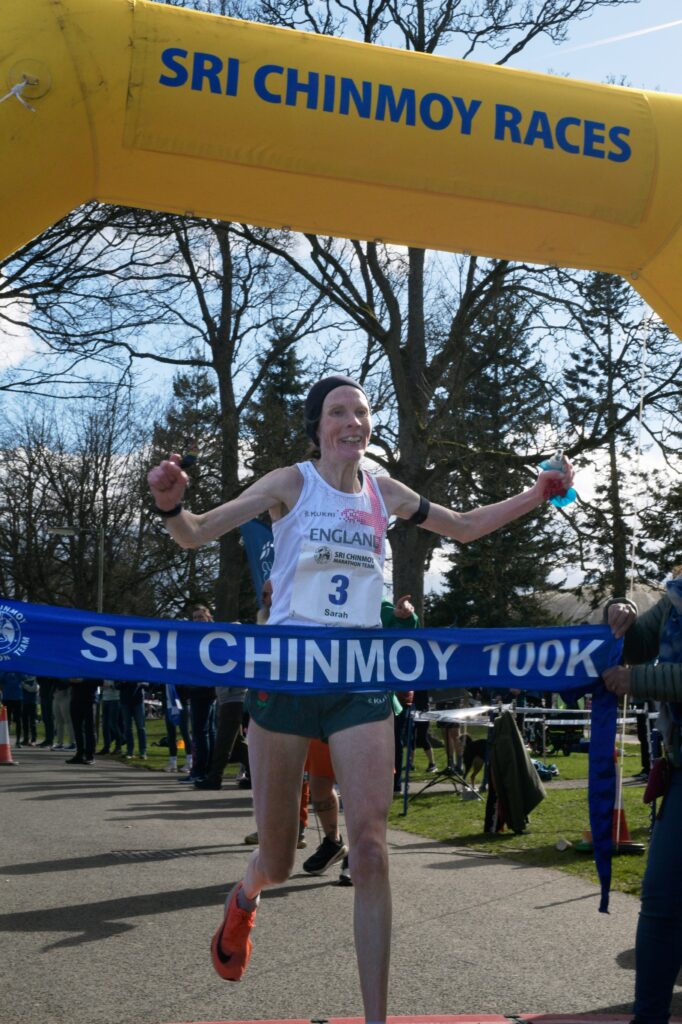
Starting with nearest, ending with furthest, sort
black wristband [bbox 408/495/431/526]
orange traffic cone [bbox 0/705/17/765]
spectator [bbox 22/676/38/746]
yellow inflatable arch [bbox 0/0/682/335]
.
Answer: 1. black wristband [bbox 408/495/431/526]
2. yellow inflatable arch [bbox 0/0/682/335]
3. orange traffic cone [bbox 0/705/17/765]
4. spectator [bbox 22/676/38/746]

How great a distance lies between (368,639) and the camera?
→ 4.57 meters

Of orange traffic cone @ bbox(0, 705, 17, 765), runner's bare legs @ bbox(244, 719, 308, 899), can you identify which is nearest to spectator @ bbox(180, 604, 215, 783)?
orange traffic cone @ bbox(0, 705, 17, 765)

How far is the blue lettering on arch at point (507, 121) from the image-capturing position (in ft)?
19.9

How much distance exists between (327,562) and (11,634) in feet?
3.74

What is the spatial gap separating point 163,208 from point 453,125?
146cm

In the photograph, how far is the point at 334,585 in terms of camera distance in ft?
15.1

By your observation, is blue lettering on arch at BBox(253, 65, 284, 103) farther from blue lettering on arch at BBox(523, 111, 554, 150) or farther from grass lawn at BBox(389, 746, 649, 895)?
grass lawn at BBox(389, 746, 649, 895)

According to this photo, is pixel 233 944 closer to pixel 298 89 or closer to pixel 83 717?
pixel 298 89

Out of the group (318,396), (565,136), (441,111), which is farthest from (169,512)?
(565,136)

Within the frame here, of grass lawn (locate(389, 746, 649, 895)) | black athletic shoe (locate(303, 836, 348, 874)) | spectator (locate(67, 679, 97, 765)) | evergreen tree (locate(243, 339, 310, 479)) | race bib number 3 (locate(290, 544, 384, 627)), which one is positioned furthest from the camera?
evergreen tree (locate(243, 339, 310, 479))

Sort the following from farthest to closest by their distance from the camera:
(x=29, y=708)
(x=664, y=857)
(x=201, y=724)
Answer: (x=29, y=708) < (x=201, y=724) < (x=664, y=857)

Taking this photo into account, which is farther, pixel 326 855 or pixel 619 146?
pixel 326 855

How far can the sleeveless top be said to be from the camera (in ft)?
14.9

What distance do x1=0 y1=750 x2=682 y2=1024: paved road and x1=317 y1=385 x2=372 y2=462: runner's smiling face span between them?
6.88 ft
